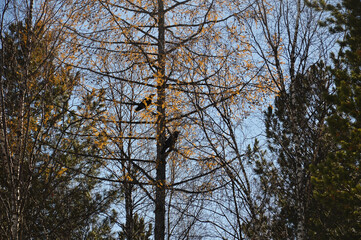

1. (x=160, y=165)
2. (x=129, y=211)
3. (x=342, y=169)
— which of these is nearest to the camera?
(x=342, y=169)

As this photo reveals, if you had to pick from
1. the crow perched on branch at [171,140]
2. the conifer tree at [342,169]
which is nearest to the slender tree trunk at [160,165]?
the crow perched on branch at [171,140]

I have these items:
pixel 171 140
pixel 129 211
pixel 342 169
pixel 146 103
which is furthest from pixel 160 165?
pixel 342 169

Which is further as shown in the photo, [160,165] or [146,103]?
[160,165]

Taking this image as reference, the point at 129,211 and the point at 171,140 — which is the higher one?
the point at 171,140

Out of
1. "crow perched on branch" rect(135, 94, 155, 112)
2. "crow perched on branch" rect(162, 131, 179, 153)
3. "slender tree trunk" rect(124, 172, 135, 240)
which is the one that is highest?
"crow perched on branch" rect(135, 94, 155, 112)

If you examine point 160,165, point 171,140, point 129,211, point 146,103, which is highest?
point 146,103

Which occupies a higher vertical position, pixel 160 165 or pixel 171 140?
pixel 171 140

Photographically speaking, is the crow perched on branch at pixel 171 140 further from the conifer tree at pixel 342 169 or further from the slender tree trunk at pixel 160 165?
the conifer tree at pixel 342 169

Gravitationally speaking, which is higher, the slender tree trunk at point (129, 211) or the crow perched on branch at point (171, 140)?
the crow perched on branch at point (171, 140)

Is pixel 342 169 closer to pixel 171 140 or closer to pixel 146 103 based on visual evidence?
pixel 171 140

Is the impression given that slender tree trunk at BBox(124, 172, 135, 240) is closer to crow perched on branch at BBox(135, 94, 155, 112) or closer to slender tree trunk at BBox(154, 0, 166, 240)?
slender tree trunk at BBox(154, 0, 166, 240)

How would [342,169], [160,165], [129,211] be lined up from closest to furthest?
[342,169] < [160,165] < [129,211]

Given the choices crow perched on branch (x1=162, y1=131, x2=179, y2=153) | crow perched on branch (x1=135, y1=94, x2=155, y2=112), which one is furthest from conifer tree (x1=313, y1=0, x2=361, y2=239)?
crow perched on branch (x1=135, y1=94, x2=155, y2=112)

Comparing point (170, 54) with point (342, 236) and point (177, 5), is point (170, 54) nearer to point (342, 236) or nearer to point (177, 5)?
point (177, 5)
